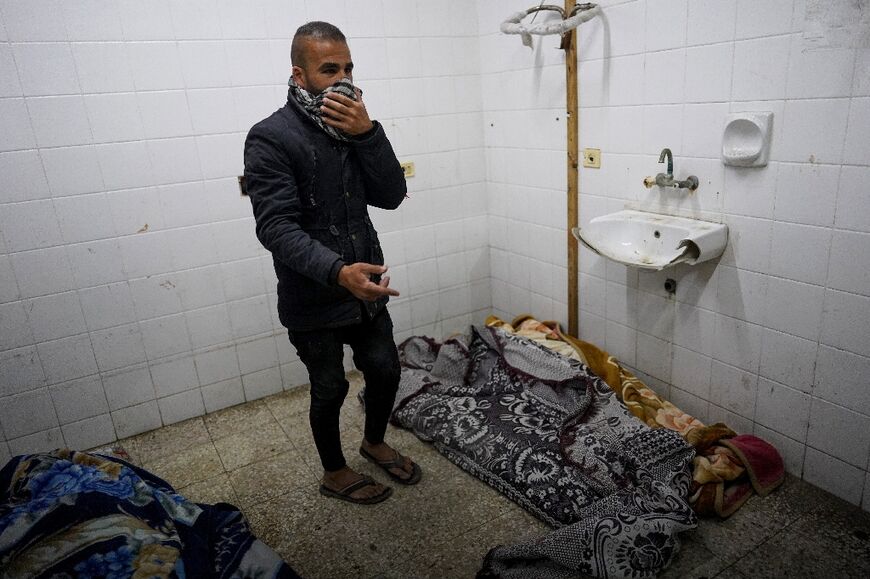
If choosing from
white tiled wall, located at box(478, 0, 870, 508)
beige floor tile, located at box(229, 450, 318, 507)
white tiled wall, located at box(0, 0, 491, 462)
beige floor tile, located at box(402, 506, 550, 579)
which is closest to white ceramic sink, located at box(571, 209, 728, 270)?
white tiled wall, located at box(478, 0, 870, 508)

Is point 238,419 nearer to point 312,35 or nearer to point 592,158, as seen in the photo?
point 312,35

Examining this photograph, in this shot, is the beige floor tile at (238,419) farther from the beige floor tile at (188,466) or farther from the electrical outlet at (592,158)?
the electrical outlet at (592,158)

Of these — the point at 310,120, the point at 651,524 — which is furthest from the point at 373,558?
the point at 310,120

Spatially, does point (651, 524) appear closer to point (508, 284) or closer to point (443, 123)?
point (508, 284)

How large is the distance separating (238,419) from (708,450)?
6.80 ft

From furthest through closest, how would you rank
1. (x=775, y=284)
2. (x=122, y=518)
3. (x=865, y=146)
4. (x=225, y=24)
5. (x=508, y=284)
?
(x=508, y=284) → (x=225, y=24) → (x=775, y=284) → (x=865, y=146) → (x=122, y=518)

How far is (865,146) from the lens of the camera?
170 centimetres

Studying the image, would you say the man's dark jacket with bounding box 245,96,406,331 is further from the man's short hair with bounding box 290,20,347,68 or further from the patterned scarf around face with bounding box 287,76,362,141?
the man's short hair with bounding box 290,20,347,68

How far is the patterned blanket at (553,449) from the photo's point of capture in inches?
66.9

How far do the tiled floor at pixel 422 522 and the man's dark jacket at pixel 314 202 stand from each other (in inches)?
28.5

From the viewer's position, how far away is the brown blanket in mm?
1949

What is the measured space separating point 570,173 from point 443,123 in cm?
80

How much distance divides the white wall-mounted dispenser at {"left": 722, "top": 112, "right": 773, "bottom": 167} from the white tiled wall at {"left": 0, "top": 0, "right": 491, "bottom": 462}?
1545 mm

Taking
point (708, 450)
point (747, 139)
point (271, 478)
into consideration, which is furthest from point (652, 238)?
point (271, 478)
